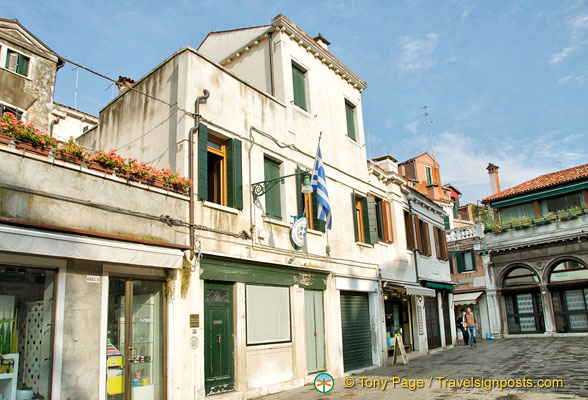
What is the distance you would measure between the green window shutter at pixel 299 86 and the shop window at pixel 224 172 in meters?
3.44

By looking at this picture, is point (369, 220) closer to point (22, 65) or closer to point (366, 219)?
point (366, 219)

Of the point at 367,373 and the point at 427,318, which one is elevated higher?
the point at 427,318

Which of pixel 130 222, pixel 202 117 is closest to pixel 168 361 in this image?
pixel 130 222

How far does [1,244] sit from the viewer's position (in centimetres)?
607

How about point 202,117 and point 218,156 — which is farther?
point 218,156

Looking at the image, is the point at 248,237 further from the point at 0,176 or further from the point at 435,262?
the point at 435,262

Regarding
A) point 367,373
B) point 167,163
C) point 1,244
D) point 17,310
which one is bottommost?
point 367,373

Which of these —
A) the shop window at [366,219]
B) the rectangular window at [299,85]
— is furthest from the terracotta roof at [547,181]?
the rectangular window at [299,85]

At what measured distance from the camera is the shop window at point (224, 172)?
1030cm

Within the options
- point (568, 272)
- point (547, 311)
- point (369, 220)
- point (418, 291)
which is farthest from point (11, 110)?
point (568, 272)

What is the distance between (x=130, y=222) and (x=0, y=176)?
2.12 meters

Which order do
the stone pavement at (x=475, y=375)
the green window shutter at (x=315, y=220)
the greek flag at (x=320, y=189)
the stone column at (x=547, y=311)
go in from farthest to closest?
the stone column at (x=547, y=311), the green window shutter at (x=315, y=220), the greek flag at (x=320, y=189), the stone pavement at (x=475, y=375)

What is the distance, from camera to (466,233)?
103 feet

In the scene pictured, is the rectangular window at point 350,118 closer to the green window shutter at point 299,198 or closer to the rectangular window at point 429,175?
the green window shutter at point 299,198
